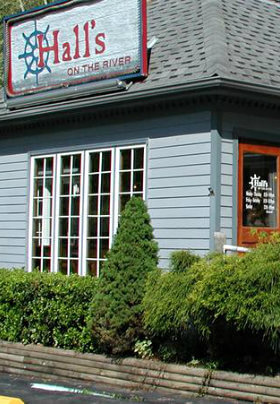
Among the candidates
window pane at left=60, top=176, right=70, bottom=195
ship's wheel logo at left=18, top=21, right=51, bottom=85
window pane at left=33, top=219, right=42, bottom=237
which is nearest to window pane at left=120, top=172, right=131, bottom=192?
window pane at left=60, top=176, right=70, bottom=195

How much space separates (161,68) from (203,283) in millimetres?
4220

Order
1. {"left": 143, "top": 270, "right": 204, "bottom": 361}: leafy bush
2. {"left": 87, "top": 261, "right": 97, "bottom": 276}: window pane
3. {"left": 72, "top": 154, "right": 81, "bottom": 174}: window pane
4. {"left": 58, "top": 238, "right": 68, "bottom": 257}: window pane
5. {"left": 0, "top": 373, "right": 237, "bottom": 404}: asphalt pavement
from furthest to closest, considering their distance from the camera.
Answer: {"left": 58, "top": 238, "right": 68, "bottom": 257}: window pane → {"left": 72, "top": 154, "right": 81, "bottom": 174}: window pane → {"left": 87, "top": 261, "right": 97, "bottom": 276}: window pane → {"left": 143, "top": 270, "right": 204, "bottom": 361}: leafy bush → {"left": 0, "top": 373, "right": 237, "bottom": 404}: asphalt pavement

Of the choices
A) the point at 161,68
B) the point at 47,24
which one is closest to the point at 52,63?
the point at 47,24

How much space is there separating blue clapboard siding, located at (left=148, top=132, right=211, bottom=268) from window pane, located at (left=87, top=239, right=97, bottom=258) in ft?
4.42

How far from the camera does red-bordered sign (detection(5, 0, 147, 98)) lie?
1078 centimetres

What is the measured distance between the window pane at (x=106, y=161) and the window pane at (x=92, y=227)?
0.82 meters

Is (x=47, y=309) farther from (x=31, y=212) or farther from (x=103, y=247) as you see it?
(x=31, y=212)

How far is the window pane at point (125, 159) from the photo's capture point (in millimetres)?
10797

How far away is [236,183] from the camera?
9.81 meters

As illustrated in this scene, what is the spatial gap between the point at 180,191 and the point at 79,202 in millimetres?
2116

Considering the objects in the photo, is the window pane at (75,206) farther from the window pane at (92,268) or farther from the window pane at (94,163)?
the window pane at (92,268)

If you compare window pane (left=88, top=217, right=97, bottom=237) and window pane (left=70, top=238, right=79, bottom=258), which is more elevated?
window pane (left=88, top=217, right=97, bottom=237)

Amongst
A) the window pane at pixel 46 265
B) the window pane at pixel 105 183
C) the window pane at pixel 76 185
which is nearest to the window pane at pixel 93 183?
the window pane at pixel 105 183

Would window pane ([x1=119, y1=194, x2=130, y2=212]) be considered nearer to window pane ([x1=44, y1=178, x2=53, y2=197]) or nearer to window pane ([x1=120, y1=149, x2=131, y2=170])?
window pane ([x1=120, y1=149, x2=131, y2=170])
